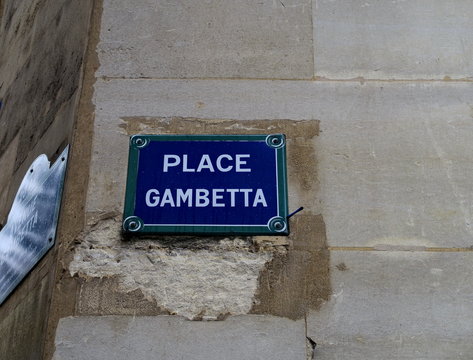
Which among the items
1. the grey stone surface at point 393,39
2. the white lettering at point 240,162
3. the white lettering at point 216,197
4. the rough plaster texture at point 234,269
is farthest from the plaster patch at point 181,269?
the grey stone surface at point 393,39

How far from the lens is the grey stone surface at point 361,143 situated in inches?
101

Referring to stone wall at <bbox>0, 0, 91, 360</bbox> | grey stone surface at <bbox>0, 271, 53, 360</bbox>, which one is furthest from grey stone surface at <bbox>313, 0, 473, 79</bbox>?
grey stone surface at <bbox>0, 271, 53, 360</bbox>

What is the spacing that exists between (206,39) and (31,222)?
1.04m

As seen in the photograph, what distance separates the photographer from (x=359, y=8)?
119 inches

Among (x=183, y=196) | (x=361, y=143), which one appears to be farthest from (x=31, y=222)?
(x=361, y=143)

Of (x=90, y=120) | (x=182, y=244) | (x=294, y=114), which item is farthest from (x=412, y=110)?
(x=90, y=120)

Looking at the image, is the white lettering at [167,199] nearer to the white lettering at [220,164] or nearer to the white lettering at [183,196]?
the white lettering at [183,196]

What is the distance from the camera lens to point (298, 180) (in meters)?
2.61

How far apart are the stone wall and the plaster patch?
0.17m

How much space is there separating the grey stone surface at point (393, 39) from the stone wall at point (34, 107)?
1032mm

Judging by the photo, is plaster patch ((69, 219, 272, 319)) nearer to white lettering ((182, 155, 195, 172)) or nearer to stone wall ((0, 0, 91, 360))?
stone wall ((0, 0, 91, 360))

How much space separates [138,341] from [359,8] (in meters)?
1.70

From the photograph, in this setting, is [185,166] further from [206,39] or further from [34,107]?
[34,107]

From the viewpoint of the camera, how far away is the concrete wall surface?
235 cm
